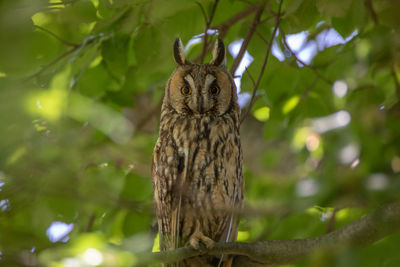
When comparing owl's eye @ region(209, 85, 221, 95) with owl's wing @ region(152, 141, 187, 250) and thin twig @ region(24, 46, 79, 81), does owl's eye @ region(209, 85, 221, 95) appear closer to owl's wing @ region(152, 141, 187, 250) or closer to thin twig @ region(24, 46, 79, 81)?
owl's wing @ region(152, 141, 187, 250)

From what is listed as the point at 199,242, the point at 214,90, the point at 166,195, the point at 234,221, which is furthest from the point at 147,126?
the point at 199,242

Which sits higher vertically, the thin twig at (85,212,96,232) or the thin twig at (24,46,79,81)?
the thin twig at (24,46,79,81)

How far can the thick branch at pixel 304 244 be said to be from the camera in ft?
4.27

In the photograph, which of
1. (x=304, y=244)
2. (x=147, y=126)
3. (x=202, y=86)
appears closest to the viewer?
(x=304, y=244)

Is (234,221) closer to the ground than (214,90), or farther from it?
closer to the ground

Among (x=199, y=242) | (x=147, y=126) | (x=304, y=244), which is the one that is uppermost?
(x=147, y=126)

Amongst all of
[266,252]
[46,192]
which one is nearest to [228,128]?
[266,252]

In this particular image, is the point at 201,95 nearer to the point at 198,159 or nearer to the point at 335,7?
the point at 198,159

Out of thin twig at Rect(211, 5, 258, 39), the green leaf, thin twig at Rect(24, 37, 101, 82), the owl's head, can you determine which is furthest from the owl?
the green leaf

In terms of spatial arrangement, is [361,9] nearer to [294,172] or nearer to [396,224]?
[396,224]

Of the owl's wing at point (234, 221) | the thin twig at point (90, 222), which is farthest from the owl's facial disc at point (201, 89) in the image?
the thin twig at point (90, 222)

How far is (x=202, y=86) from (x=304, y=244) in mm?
1204

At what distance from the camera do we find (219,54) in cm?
254

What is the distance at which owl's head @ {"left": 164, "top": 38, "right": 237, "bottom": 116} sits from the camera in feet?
8.18
